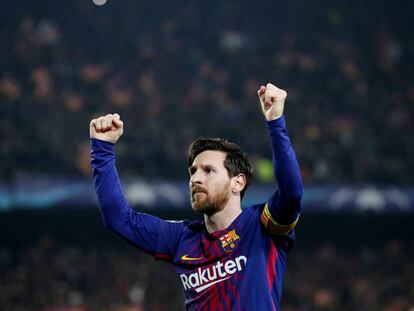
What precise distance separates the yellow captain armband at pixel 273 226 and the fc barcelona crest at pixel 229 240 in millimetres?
173

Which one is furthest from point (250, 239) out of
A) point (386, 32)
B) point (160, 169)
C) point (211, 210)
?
point (386, 32)

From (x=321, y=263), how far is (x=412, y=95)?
575 centimetres

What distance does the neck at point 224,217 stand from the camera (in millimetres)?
3781

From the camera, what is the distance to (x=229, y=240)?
372cm

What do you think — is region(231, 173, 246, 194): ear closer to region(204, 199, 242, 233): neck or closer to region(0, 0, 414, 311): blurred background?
region(204, 199, 242, 233): neck

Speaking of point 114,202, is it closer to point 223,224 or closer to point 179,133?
point 223,224

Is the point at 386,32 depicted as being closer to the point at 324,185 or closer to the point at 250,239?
the point at 324,185

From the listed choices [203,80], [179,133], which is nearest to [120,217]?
[179,133]

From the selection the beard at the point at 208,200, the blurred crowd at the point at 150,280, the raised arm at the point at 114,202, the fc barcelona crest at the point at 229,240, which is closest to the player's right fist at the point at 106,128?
the raised arm at the point at 114,202

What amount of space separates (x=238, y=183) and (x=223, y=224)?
231 mm

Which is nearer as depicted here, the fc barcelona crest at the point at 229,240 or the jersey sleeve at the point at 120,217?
the fc barcelona crest at the point at 229,240

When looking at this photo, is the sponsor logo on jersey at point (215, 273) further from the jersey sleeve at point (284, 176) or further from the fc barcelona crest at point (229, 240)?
the jersey sleeve at point (284, 176)

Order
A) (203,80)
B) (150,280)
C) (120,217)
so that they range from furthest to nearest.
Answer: (203,80), (150,280), (120,217)

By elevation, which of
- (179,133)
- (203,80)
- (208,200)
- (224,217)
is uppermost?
(203,80)
